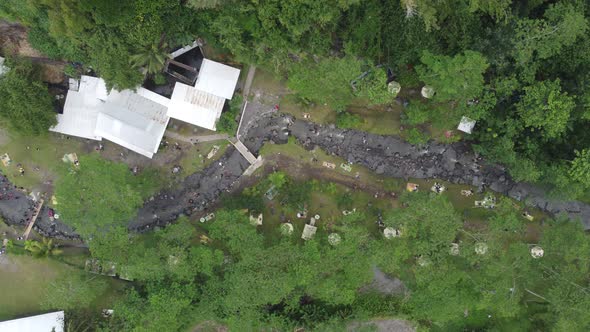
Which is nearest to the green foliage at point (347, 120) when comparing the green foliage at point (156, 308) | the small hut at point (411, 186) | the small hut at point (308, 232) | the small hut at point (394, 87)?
the small hut at point (394, 87)

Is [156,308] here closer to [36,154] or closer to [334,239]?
[334,239]

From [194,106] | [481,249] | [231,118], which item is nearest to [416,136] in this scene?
[481,249]

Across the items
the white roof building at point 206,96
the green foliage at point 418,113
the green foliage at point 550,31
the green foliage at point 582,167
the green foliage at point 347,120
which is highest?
the green foliage at point 550,31

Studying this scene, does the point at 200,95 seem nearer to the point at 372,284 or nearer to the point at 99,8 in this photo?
the point at 99,8

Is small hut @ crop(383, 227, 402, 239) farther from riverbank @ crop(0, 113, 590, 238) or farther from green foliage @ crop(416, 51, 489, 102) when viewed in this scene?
green foliage @ crop(416, 51, 489, 102)

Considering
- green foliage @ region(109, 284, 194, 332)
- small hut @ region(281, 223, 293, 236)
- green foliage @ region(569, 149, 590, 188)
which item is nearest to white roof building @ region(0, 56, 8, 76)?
green foliage @ region(109, 284, 194, 332)

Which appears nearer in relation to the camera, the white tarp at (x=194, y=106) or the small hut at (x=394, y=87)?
the small hut at (x=394, y=87)

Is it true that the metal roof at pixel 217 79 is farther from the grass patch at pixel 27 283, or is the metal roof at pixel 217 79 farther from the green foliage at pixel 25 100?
the grass patch at pixel 27 283
